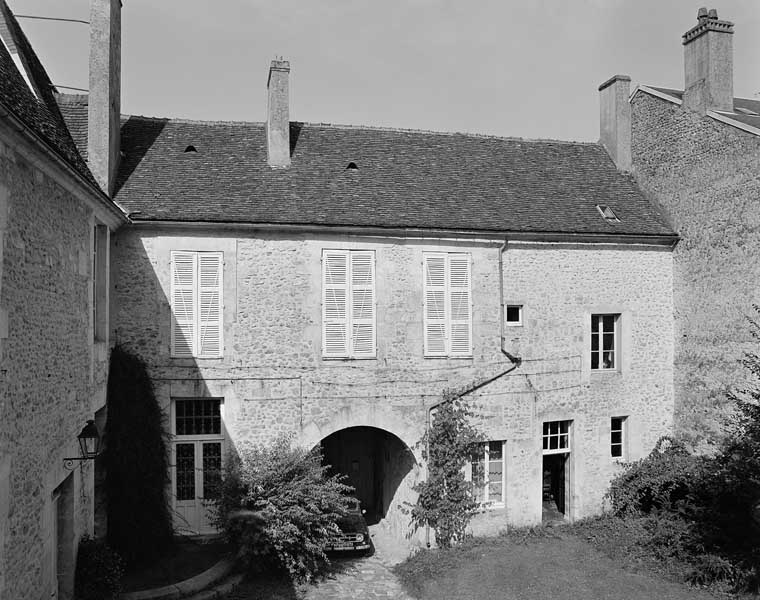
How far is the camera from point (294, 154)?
14289 millimetres

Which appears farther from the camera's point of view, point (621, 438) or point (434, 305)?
point (621, 438)

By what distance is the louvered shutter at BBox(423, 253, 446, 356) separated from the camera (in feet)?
42.8

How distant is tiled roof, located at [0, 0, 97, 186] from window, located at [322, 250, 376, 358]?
4.41m

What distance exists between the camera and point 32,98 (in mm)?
8961

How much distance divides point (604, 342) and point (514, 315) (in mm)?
2180

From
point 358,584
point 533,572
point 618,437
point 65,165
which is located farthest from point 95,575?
point 618,437

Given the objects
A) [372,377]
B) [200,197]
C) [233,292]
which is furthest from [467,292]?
[200,197]

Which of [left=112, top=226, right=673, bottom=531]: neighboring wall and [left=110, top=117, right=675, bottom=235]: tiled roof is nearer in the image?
[left=112, top=226, right=673, bottom=531]: neighboring wall

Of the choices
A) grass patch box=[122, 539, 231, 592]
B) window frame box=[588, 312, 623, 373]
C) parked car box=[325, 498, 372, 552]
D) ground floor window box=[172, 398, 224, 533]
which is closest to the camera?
grass patch box=[122, 539, 231, 592]

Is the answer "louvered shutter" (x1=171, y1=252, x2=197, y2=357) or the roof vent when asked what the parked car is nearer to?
"louvered shutter" (x1=171, y1=252, x2=197, y2=357)

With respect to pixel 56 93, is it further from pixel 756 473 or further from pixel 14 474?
pixel 756 473

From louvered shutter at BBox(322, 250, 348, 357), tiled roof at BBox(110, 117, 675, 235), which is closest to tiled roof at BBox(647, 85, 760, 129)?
tiled roof at BBox(110, 117, 675, 235)

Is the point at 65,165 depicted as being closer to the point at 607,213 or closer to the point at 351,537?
the point at 351,537

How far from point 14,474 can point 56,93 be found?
9130 millimetres
